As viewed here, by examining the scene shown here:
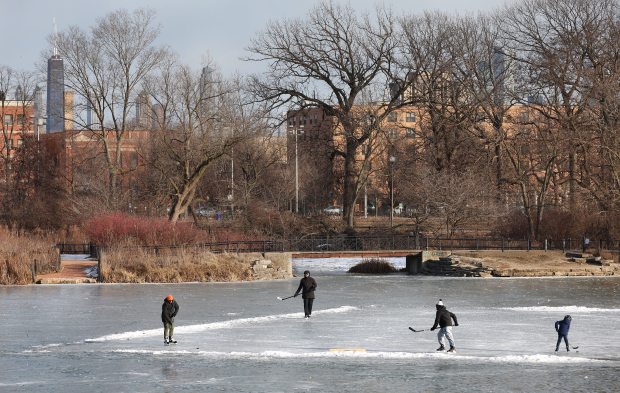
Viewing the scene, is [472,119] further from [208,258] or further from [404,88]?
[208,258]

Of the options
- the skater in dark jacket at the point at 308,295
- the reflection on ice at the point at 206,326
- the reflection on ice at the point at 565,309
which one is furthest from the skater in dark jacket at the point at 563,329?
the reflection on ice at the point at 206,326

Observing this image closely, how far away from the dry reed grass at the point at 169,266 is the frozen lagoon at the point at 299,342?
11.3ft

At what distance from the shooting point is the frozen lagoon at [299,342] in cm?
2039

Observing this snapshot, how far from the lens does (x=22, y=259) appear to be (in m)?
43.5

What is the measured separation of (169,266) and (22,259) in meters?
6.27

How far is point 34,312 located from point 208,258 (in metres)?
15.1

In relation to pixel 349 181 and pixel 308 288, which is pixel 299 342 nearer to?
pixel 308 288

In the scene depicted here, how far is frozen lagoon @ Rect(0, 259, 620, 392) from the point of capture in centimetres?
2039

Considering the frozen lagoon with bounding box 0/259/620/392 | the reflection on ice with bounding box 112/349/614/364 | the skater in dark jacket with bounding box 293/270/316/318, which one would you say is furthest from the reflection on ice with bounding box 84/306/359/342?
the reflection on ice with bounding box 112/349/614/364

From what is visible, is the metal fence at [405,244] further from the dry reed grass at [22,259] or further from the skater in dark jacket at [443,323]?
the skater in dark jacket at [443,323]

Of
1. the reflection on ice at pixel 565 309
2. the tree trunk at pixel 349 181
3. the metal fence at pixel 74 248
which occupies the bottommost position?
the reflection on ice at pixel 565 309

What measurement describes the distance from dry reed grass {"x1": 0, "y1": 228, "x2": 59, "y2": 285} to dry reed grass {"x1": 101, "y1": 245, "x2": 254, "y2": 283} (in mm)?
2746

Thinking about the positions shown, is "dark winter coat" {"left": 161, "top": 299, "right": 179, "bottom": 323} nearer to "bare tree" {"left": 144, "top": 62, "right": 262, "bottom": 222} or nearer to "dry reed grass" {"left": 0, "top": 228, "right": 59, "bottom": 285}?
"dry reed grass" {"left": 0, "top": 228, "right": 59, "bottom": 285}

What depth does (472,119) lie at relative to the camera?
62.9 metres
